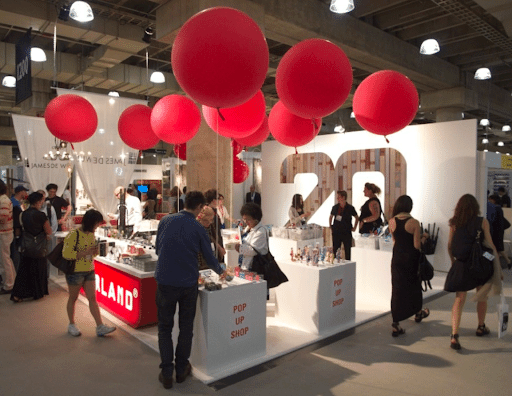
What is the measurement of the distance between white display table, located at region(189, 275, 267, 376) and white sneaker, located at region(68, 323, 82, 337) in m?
1.39

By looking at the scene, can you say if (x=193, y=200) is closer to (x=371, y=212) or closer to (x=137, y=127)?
(x=137, y=127)

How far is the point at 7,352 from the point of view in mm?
3838

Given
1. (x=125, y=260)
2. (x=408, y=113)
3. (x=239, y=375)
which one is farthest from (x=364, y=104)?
(x=125, y=260)

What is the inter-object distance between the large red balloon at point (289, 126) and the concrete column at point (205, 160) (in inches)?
97.8

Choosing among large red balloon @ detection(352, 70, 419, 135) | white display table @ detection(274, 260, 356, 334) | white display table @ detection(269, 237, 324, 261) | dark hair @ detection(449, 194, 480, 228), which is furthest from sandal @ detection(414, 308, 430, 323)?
white display table @ detection(269, 237, 324, 261)

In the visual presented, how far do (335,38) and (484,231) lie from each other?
445cm

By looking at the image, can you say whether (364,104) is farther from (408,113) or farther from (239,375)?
(239,375)

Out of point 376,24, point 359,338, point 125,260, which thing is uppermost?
point 376,24

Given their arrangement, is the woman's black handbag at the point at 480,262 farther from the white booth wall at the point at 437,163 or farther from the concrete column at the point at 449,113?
the concrete column at the point at 449,113

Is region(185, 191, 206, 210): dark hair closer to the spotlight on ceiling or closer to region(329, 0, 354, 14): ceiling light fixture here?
region(329, 0, 354, 14): ceiling light fixture

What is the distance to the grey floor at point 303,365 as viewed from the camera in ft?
10.4

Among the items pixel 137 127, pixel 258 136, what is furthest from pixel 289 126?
pixel 137 127

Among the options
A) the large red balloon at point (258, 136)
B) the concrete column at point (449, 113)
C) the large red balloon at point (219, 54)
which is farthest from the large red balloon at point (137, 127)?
the concrete column at point (449, 113)

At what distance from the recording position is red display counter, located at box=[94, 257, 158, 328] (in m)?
4.38
